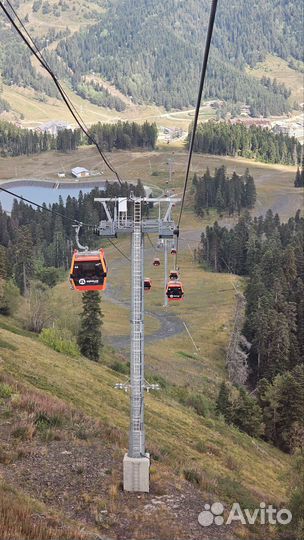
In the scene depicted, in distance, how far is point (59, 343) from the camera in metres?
57.5

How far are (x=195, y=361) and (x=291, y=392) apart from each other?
2097 cm

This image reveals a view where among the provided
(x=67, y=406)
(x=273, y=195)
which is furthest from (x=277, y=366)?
(x=273, y=195)

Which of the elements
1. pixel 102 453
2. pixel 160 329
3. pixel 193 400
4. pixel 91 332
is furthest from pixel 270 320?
pixel 102 453

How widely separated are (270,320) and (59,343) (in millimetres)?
36375

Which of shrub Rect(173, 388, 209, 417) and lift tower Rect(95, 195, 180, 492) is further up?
lift tower Rect(95, 195, 180, 492)

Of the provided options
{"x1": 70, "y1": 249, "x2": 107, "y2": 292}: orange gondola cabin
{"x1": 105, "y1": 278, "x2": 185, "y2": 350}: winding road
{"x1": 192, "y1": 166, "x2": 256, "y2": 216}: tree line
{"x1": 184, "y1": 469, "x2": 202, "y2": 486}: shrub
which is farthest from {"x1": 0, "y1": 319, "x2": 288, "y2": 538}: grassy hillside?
{"x1": 192, "y1": 166, "x2": 256, "y2": 216}: tree line

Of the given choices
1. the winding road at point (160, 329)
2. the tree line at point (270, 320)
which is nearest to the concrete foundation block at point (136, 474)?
the tree line at point (270, 320)

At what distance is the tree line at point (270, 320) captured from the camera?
5688cm

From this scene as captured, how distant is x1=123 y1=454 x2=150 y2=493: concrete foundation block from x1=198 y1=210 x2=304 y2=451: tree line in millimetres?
34972

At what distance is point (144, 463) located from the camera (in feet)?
67.6

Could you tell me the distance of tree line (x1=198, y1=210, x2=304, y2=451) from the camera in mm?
56884

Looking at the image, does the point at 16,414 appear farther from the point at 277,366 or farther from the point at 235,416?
the point at 277,366

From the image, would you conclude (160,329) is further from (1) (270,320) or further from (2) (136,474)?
(2) (136,474)

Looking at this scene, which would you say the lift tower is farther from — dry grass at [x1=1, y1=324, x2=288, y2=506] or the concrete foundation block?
dry grass at [x1=1, y1=324, x2=288, y2=506]
